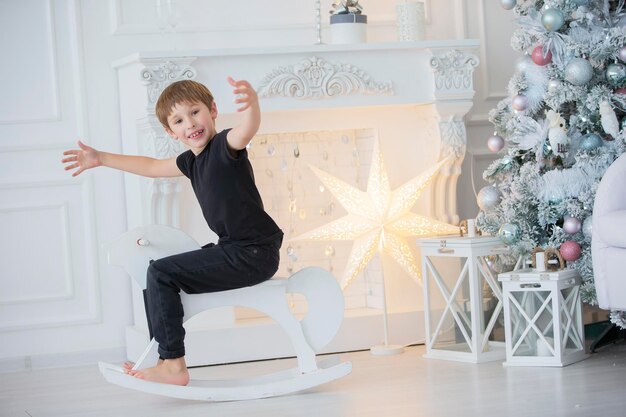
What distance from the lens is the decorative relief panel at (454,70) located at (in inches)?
136

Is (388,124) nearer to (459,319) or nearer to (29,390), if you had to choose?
(459,319)

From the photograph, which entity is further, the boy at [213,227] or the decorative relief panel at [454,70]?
the decorative relief panel at [454,70]

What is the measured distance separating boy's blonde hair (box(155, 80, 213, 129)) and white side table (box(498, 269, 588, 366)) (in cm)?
107

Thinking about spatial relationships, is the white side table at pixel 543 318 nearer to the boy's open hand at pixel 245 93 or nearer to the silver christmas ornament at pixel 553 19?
the silver christmas ornament at pixel 553 19

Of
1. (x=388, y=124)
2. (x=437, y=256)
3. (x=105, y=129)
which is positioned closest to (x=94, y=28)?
(x=105, y=129)

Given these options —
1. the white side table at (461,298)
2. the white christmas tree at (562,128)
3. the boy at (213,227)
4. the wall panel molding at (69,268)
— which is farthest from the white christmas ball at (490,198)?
the wall panel molding at (69,268)

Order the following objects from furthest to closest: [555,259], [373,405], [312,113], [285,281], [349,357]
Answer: [312,113]
[349,357]
[555,259]
[285,281]
[373,405]

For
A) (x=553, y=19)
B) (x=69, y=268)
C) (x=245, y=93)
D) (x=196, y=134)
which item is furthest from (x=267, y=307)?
(x=553, y=19)

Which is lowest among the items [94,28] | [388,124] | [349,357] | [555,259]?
[349,357]

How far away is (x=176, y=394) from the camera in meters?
2.66

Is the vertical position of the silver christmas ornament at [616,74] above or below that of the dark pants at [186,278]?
above

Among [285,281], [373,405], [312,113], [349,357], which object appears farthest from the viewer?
[312,113]

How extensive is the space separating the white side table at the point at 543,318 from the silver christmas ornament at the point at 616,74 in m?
0.62

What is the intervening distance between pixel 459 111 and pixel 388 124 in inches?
11.7
